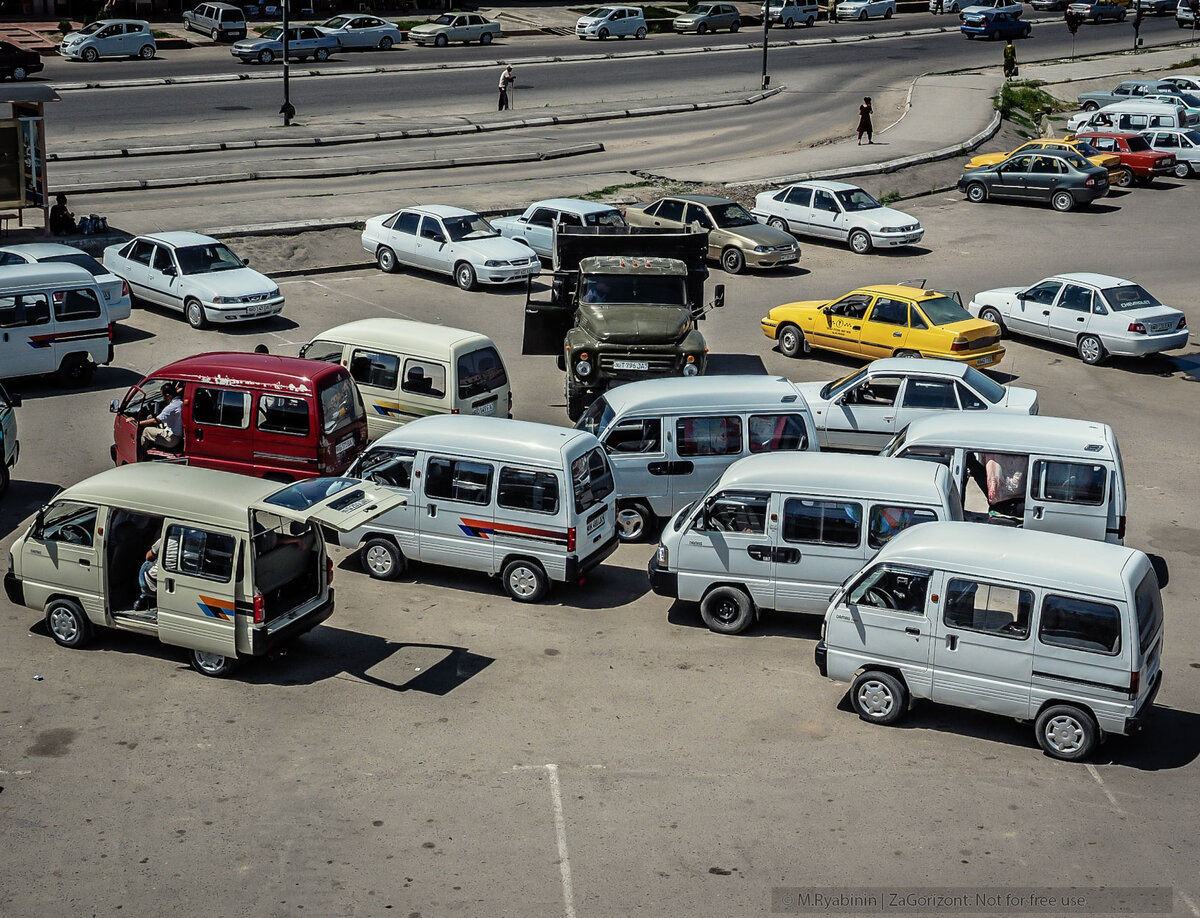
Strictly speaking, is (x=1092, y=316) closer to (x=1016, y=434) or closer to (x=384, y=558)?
(x=1016, y=434)

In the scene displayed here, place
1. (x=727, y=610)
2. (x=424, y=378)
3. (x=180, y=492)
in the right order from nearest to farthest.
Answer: (x=180, y=492) → (x=727, y=610) → (x=424, y=378)

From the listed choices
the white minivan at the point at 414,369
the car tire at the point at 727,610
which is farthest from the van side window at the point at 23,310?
the car tire at the point at 727,610

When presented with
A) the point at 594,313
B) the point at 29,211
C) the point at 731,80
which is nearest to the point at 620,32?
the point at 731,80

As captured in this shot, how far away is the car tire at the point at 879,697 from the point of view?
1305 centimetres

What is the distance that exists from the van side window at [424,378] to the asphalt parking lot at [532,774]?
3725 mm

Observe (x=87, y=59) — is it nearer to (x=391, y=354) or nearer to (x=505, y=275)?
(x=505, y=275)

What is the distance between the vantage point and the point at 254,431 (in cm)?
1852

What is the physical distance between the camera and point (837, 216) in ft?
113

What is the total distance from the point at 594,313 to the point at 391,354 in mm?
3854

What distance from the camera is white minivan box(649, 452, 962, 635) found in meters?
14.8

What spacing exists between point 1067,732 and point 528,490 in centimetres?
658

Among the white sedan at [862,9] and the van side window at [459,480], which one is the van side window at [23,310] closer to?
the van side window at [459,480]

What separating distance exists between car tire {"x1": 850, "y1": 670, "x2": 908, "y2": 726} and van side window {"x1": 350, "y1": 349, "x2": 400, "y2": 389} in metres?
9.79

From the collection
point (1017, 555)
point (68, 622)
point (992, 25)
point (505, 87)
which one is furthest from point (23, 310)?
point (992, 25)
